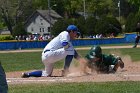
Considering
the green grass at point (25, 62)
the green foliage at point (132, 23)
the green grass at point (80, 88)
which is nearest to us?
the green grass at point (80, 88)

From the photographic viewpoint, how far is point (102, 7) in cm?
10038

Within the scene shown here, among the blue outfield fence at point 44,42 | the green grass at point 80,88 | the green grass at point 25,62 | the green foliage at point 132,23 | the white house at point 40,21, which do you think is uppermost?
the green grass at point 80,88

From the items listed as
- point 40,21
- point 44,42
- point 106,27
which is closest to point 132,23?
point 106,27

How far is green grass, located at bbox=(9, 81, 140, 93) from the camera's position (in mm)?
8703

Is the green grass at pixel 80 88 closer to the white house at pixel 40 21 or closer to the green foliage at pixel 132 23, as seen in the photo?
the green foliage at pixel 132 23

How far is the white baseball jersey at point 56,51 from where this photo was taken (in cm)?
1159

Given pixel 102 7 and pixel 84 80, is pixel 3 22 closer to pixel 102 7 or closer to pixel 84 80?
pixel 102 7

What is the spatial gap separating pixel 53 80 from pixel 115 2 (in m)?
112

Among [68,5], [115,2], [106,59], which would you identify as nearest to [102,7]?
[68,5]

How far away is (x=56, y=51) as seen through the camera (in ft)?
38.5

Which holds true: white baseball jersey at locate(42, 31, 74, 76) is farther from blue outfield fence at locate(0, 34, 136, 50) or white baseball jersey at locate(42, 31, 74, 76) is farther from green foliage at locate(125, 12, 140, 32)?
green foliage at locate(125, 12, 140, 32)

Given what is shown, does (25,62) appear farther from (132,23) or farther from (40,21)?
(40,21)

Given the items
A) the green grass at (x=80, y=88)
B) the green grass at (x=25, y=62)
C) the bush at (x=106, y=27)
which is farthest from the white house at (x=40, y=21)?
the green grass at (x=80, y=88)

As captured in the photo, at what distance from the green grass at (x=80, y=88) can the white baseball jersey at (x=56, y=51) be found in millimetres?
1817
